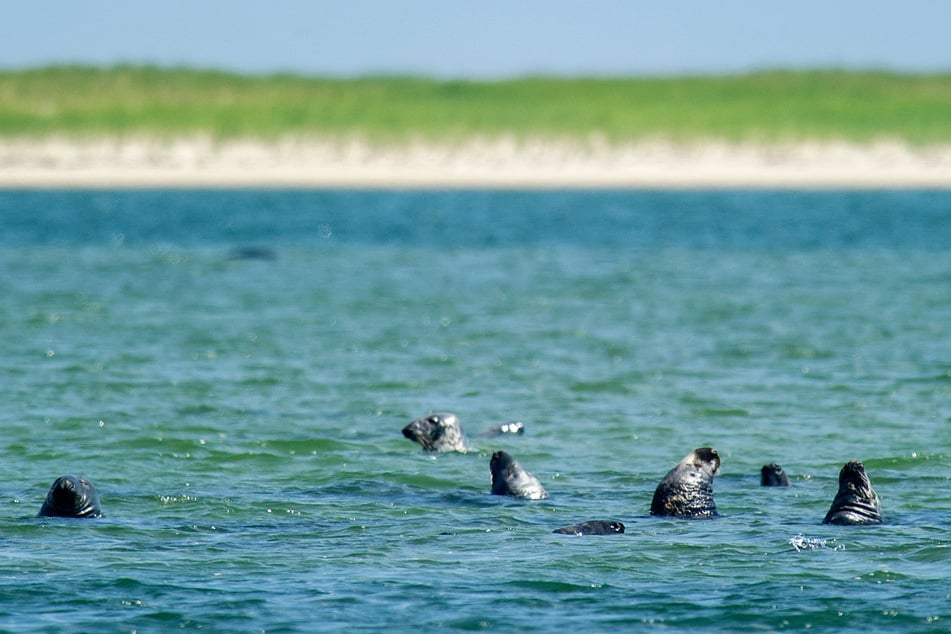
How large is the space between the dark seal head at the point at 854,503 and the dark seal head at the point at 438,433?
4086 millimetres

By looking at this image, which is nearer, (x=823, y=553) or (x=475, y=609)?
(x=475, y=609)

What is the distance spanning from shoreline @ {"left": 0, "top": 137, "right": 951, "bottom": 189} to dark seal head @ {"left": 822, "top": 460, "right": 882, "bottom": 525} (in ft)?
213

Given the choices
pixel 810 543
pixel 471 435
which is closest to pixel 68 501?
pixel 471 435

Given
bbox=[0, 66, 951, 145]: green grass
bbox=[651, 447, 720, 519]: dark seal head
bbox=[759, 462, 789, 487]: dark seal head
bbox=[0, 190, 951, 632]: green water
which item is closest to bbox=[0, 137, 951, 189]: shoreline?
bbox=[0, 66, 951, 145]: green grass

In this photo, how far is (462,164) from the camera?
79.0 meters

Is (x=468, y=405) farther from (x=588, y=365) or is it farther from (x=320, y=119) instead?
(x=320, y=119)

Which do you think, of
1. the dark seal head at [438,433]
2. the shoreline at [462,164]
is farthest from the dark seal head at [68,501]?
the shoreline at [462,164]

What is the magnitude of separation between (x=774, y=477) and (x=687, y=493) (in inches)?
55.9

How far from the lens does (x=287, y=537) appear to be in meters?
10.9

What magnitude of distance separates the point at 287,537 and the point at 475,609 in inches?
82.7

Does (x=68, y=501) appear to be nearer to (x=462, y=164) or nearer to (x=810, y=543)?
(x=810, y=543)

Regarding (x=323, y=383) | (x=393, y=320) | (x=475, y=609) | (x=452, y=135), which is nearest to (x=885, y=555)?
(x=475, y=609)

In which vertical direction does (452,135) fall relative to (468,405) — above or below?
above

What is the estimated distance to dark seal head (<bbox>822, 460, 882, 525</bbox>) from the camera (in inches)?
438
